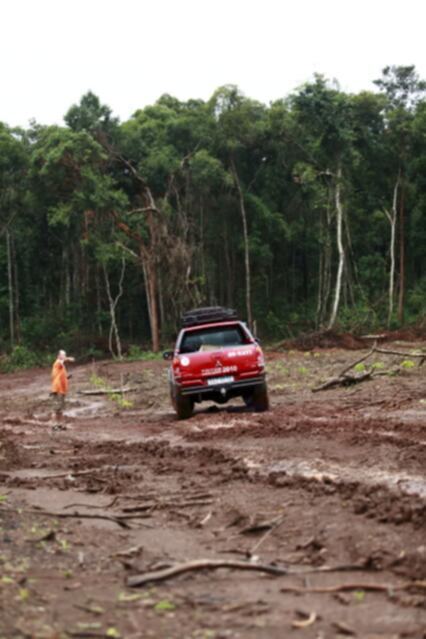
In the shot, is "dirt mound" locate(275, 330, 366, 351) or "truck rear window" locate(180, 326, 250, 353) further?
"dirt mound" locate(275, 330, 366, 351)

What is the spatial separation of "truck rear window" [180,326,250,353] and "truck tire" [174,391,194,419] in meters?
0.95

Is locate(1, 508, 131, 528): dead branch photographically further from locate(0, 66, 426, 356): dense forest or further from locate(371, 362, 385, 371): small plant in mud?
locate(0, 66, 426, 356): dense forest

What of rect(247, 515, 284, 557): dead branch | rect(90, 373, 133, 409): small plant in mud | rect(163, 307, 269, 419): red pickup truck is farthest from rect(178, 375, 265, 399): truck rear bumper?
rect(247, 515, 284, 557): dead branch

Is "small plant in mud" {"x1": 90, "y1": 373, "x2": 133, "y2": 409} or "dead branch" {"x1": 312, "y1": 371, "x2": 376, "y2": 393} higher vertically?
"dead branch" {"x1": 312, "y1": 371, "x2": 376, "y2": 393}

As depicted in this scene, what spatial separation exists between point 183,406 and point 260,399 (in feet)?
5.07

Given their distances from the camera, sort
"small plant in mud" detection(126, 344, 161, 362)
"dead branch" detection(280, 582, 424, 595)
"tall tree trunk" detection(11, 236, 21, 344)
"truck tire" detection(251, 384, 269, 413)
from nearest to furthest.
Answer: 1. "dead branch" detection(280, 582, 424, 595)
2. "truck tire" detection(251, 384, 269, 413)
3. "small plant in mud" detection(126, 344, 161, 362)
4. "tall tree trunk" detection(11, 236, 21, 344)

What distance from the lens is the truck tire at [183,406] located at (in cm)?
1628

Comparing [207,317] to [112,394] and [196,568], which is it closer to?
[112,394]

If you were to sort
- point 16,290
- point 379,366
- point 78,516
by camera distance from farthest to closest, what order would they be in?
1. point 16,290
2. point 379,366
3. point 78,516

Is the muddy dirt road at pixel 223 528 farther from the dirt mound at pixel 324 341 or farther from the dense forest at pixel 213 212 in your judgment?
the dense forest at pixel 213 212

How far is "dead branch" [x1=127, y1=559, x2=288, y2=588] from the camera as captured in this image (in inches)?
213

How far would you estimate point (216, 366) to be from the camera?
1594 cm

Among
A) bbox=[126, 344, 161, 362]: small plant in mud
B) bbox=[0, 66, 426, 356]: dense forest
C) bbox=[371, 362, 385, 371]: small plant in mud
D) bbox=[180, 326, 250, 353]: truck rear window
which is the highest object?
bbox=[0, 66, 426, 356]: dense forest

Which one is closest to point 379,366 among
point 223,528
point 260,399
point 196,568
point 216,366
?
point 260,399
